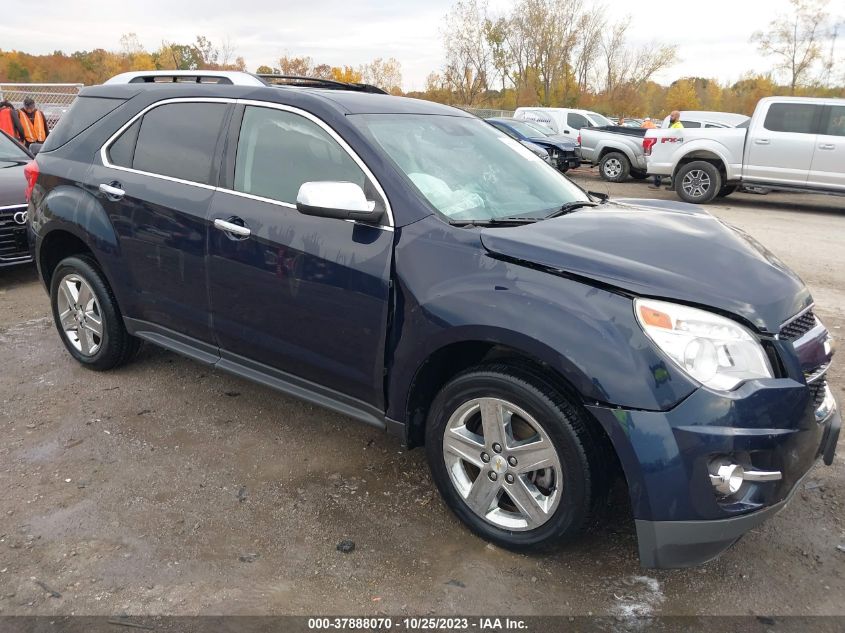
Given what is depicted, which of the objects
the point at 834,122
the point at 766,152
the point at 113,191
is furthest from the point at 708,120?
the point at 113,191

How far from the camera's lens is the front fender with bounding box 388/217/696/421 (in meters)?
2.26

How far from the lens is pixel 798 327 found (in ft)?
8.14

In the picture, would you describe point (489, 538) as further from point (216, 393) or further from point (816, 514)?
point (216, 393)

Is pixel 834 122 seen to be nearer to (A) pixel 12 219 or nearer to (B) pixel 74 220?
(B) pixel 74 220

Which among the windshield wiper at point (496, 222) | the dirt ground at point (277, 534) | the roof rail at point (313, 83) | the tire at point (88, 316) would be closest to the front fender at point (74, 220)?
the tire at point (88, 316)

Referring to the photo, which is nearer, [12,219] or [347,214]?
[347,214]

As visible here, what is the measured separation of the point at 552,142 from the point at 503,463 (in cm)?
1538

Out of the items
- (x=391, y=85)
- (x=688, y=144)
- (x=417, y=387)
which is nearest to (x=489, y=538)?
(x=417, y=387)

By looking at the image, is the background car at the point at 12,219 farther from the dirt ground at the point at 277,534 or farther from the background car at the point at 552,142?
the background car at the point at 552,142

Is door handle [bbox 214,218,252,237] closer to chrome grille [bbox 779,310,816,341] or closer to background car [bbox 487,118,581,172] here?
chrome grille [bbox 779,310,816,341]

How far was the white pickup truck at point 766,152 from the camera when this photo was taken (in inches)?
468

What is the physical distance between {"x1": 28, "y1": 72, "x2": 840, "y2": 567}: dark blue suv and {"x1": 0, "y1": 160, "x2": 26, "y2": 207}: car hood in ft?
9.38

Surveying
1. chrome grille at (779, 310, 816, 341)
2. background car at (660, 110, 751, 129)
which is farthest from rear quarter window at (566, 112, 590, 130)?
chrome grille at (779, 310, 816, 341)

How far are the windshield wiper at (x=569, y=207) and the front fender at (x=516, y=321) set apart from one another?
0.62 meters
